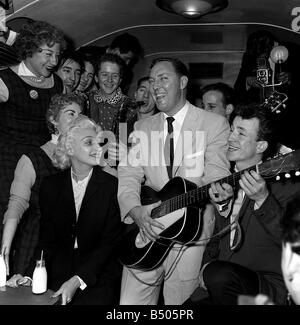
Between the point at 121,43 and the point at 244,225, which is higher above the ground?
the point at 121,43

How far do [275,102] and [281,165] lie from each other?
229 centimetres

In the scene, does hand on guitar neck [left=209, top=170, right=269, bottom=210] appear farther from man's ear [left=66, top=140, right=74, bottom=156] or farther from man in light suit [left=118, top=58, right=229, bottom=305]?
man's ear [left=66, top=140, right=74, bottom=156]

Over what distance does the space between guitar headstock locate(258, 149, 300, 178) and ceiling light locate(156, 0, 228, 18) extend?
10.1 ft

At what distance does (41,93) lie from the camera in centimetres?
355

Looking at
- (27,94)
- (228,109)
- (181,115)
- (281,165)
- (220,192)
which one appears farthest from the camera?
(228,109)

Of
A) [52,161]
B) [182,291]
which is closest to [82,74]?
[52,161]

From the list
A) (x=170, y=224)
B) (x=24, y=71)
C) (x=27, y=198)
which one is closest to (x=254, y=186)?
(x=170, y=224)

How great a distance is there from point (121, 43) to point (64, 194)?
8.43ft

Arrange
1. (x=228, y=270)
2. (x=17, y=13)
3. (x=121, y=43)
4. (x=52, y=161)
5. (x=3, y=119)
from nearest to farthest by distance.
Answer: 1. (x=228, y=270)
2. (x=52, y=161)
3. (x=3, y=119)
4. (x=17, y=13)
5. (x=121, y=43)

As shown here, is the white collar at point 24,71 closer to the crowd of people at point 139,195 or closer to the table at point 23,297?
the crowd of people at point 139,195

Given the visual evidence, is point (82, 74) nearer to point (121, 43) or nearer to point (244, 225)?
point (121, 43)

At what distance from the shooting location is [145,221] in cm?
310

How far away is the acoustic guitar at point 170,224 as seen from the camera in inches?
116

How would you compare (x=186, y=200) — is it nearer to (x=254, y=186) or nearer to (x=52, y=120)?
(x=254, y=186)
